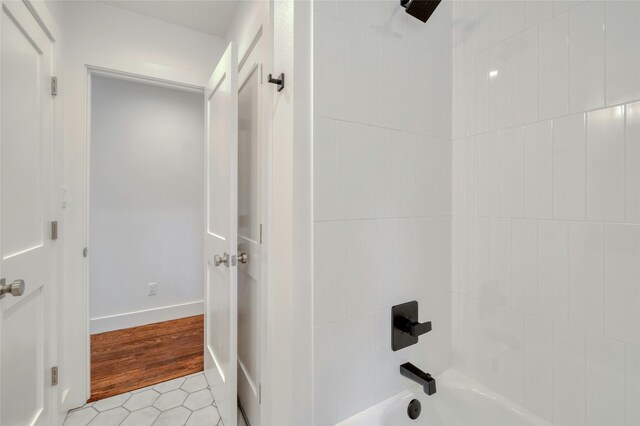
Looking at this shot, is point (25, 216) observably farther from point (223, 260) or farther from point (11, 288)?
point (223, 260)

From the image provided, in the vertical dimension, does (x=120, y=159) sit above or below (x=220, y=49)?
below

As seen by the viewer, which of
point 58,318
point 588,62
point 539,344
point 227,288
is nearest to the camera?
point 588,62

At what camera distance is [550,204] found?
2.89 ft

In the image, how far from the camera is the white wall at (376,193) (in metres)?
0.85

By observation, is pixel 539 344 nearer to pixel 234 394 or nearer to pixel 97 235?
pixel 234 394

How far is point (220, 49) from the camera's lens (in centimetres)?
206

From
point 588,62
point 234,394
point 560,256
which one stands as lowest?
point 234,394

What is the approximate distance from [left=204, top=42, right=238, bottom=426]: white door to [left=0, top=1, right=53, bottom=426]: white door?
2.33 feet

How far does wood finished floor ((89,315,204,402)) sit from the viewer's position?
6.14ft

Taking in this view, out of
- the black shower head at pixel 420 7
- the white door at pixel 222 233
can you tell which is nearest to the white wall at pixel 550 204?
the black shower head at pixel 420 7

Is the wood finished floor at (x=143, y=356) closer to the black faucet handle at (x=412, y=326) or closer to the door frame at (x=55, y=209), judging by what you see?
the door frame at (x=55, y=209)

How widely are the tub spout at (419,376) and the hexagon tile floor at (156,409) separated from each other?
115 cm

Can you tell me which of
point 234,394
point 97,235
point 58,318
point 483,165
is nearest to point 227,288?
point 234,394

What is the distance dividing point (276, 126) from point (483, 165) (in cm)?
79
